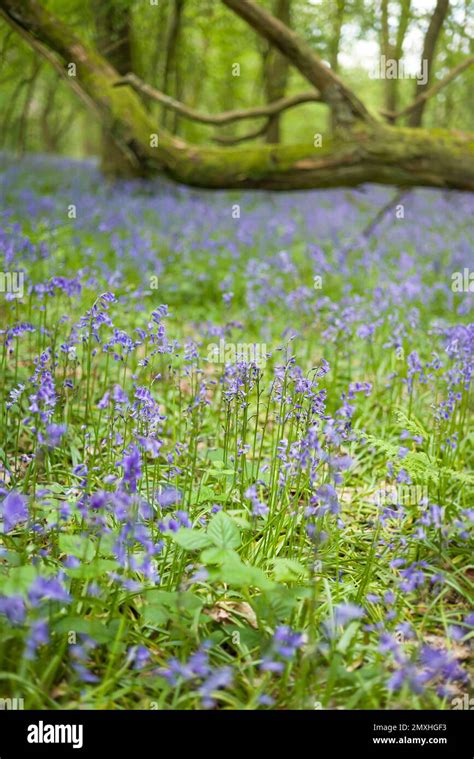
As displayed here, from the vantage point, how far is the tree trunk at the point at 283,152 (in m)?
6.33

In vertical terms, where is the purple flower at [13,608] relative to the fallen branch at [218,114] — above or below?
below

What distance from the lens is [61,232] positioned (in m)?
7.13

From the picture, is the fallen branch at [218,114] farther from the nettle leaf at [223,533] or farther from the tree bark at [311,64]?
the nettle leaf at [223,533]

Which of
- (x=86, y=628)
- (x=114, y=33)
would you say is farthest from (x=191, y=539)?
(x=114, y=33)

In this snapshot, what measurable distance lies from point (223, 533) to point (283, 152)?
17.2ft

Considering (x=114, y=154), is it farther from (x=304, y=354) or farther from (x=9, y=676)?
(x=9, y=676)

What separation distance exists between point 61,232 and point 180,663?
585 centimetres

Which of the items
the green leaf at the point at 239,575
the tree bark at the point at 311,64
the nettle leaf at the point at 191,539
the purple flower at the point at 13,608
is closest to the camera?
the purple flower at the point at 13,608

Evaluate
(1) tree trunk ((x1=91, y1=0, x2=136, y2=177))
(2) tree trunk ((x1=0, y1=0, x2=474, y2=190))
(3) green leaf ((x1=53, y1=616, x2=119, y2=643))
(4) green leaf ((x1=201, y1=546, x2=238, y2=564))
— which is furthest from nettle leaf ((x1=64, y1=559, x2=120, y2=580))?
(1) tree trunk ((x1=91, y1=0, x2=136, y2=177))

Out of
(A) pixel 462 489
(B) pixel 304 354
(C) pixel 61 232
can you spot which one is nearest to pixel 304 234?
(C) pixel 61 232

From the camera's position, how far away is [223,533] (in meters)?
2.30

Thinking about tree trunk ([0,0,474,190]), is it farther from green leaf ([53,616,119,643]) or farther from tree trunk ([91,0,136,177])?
green leaf ([53,616,119,643])

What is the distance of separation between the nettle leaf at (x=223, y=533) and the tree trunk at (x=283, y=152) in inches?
197

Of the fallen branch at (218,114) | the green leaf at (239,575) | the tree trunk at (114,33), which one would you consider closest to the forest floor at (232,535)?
the green leaf at (239,575)
